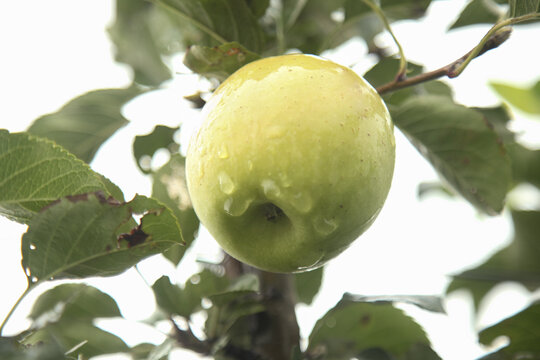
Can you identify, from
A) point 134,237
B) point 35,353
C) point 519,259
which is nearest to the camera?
point 35,353

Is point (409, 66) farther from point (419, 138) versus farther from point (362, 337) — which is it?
point (362, 337)

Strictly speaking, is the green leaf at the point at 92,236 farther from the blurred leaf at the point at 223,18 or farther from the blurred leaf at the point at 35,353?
the blurred leaf at the point at 223,18

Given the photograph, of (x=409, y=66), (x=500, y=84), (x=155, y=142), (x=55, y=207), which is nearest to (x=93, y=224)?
(x=55, y=207)

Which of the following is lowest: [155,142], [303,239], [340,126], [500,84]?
[500,84]

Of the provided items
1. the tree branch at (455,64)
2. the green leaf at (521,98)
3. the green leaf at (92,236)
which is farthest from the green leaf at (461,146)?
the green leaf at (521,98)

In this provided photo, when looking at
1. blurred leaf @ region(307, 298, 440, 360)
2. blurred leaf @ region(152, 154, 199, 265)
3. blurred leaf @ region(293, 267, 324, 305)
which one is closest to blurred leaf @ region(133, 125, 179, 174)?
blurred leaf @ region(152, 154, 199, 265)

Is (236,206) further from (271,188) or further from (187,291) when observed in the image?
(187,291)

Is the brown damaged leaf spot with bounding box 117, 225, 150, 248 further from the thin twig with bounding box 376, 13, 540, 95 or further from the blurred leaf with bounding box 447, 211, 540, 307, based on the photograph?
the blurred leaf with bounding box 447, 211, 540, 307

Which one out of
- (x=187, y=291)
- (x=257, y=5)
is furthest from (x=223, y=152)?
(x=187, y=291)
